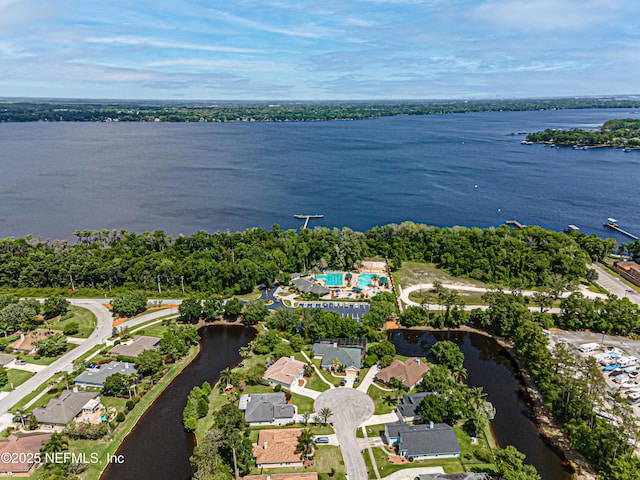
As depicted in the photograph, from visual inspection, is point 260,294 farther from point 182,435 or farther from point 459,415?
point 459,415

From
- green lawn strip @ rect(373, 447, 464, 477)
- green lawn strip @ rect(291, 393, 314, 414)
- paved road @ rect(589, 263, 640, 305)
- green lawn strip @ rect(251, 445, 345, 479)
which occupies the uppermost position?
paved road @ rect(589, 263, 640, 305)

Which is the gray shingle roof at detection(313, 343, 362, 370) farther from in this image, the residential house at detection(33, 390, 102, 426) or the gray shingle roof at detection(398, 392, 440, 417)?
the residential house at detection(33, 390, 102, 426)

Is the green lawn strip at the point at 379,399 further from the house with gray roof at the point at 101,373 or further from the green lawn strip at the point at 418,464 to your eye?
the house with gray roof at the point at 101,373

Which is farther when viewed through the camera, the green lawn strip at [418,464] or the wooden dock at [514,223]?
the wooden dock at [514,223]

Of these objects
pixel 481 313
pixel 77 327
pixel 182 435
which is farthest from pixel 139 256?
pixel 481 313

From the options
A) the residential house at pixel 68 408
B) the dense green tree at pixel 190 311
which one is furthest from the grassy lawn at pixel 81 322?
the residential house at pixel 68 408

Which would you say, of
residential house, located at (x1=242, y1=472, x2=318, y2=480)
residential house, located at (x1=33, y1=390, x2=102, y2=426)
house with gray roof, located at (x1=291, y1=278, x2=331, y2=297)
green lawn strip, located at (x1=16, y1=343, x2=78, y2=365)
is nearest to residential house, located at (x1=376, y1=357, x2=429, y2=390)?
residential house, located at (x1=242, y1=472, x2=318, y2=480)
